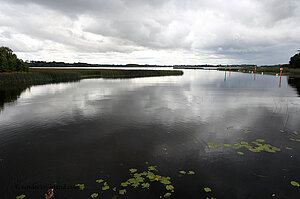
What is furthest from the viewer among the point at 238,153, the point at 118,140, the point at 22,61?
the point at 22,61

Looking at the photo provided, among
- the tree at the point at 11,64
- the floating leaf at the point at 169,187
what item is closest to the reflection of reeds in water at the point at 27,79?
the tree at the point at 11,64

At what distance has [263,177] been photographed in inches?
365

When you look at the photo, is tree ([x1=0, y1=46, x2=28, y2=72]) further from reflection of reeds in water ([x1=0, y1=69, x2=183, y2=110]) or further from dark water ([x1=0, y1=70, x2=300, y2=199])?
dark water ([x1=0, y1=70, x2=300, y2=199])

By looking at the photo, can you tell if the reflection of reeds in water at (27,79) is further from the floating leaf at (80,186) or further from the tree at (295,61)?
the tree at (295,61)

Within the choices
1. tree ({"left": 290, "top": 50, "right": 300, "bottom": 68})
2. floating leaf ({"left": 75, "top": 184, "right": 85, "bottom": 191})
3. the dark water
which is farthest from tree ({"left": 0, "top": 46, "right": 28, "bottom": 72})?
tree ({"left": 290, "top": 50, "right": 300, "bottom": 68})

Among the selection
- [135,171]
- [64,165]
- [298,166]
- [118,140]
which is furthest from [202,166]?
[64,165]

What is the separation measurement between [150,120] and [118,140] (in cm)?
587

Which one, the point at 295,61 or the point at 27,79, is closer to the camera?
the point at 27,79

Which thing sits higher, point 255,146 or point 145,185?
point 255,146

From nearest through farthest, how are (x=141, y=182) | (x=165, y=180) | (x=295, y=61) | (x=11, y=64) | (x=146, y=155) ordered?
(x=141, y=182), (x=165, y=180), (x=146, y=155), (x=11, y=64), (x=295, y=61)

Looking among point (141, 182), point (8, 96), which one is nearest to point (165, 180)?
point (141, 182)

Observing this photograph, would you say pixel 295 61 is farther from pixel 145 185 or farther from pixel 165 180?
pixel 145 185

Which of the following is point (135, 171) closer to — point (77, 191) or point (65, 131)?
point (77, 191)

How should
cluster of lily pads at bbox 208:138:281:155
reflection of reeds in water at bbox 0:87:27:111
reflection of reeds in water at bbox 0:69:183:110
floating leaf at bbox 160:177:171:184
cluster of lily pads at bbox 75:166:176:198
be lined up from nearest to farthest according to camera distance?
cluster of lily pads at bbox 75:166:176:198 → floating leaf at bbox 160:177:171:184 → cluster of lily pads at bbox 208:138:281:155 → reflection of reeds in water at bbox 0:87:27:111 → reflection of reeds in water at bbox 0:69:183:110
